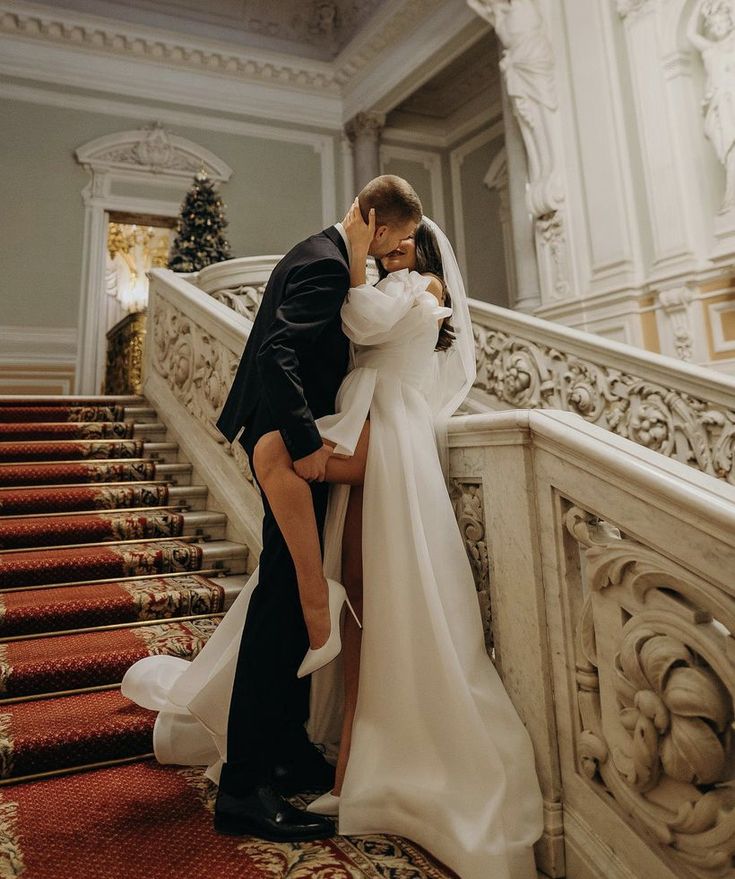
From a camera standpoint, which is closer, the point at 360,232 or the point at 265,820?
the point at 265,820

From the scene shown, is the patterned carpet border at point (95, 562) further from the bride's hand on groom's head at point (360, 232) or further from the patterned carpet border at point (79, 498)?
the bride's hand on groom's head at point (360, 232)

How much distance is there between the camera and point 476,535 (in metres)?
1.75

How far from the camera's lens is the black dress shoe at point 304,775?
172 cm

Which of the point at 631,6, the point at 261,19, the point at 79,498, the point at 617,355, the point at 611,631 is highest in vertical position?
the point at 261,19

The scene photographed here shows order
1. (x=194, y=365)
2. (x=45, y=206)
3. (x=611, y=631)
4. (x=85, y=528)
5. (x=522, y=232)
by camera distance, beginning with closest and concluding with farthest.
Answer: (x=611, y=631) → (x=85, y=528) → (x=194, y=365) → (x=522, y=232) → (x=45, y=206)

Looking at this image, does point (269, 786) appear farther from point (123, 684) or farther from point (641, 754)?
point (641, 754)

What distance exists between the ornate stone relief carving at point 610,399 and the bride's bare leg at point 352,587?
2199mm

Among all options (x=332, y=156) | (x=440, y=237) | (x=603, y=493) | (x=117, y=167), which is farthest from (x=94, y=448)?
(x=332, y=156)

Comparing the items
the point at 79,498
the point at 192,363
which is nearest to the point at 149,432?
the point at 192,363

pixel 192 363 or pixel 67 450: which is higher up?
pixel 192 363

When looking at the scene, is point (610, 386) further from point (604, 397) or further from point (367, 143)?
point (367, 143)

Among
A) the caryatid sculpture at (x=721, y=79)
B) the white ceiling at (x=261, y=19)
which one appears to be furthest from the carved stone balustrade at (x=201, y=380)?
the white ceiling at (x=261, y=19)

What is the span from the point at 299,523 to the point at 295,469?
131 mm

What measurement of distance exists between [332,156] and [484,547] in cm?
917
